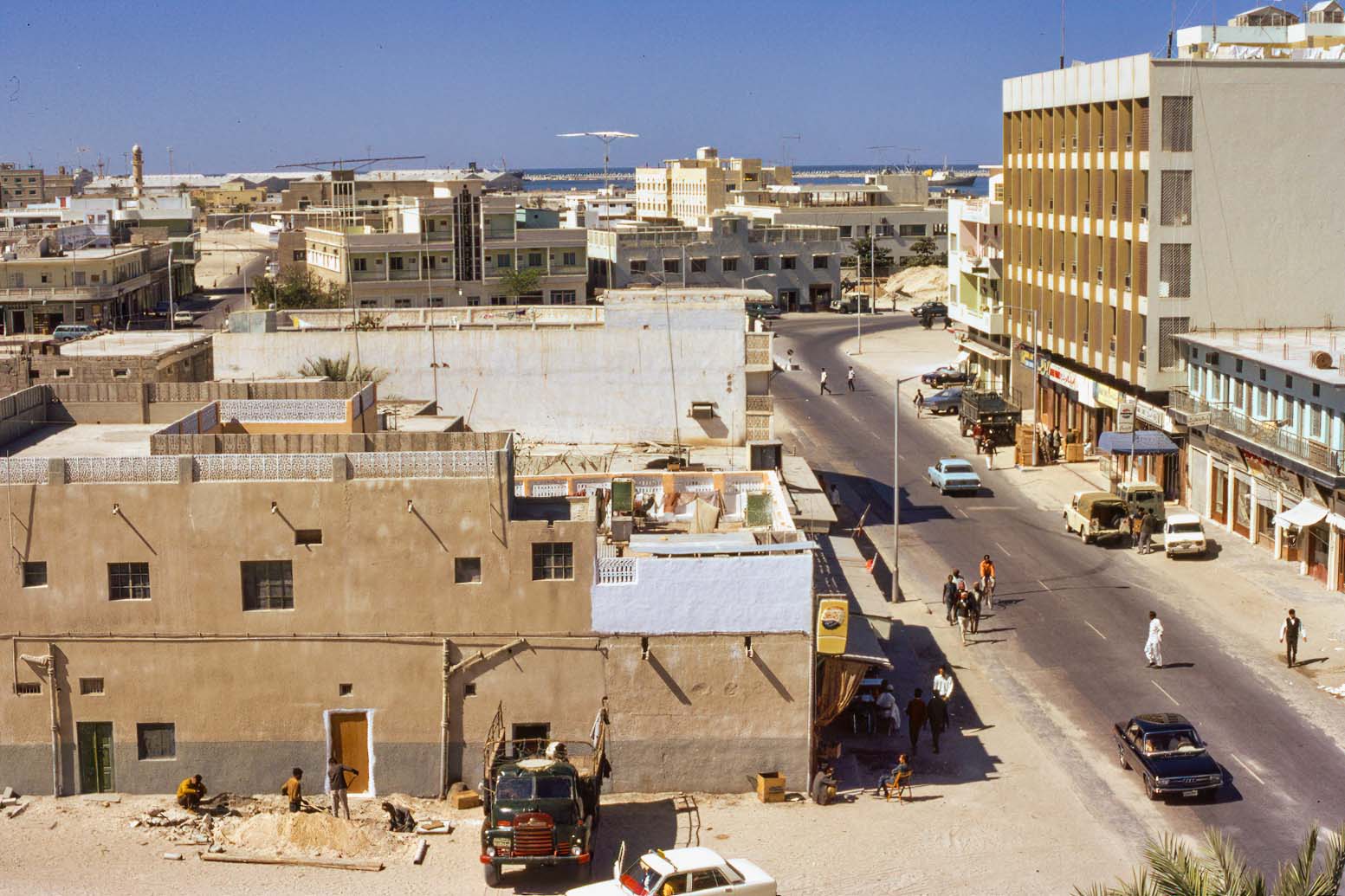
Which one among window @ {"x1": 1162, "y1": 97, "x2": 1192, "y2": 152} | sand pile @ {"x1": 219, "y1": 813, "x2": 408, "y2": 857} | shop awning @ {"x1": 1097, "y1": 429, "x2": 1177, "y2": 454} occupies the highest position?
window @ {"x1": 1162, "y1": 97, "x2": 1192, "y2": 152}

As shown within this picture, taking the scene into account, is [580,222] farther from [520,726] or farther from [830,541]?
[520,726]

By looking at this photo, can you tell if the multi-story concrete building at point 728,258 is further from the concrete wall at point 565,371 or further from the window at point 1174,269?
the concrete wall at point 565,371

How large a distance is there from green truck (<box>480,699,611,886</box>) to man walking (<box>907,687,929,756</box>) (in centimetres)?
705

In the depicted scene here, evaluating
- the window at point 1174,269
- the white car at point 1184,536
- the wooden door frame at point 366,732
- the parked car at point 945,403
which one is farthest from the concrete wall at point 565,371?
the parked car at point 945,403

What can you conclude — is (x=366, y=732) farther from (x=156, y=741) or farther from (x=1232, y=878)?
(x=1232, y=878)

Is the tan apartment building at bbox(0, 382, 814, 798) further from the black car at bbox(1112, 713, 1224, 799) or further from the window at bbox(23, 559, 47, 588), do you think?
the black car at bbox(1112, 713, 1224, 799)

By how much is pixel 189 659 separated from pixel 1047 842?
14254 millimetres

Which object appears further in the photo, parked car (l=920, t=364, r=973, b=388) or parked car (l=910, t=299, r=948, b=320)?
parked car (l=910, t=299, r=948, b=320)

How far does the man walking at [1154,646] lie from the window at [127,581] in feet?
64.4

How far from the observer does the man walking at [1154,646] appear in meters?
35.9

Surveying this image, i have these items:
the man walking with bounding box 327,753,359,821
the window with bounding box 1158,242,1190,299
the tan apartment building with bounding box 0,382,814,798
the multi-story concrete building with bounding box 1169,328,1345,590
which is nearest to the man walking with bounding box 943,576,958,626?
the multi-story concrete building with bounding box 1169,328,1345,590

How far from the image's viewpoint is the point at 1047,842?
27.3 meters

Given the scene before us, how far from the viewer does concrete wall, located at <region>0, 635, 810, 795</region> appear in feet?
96.9

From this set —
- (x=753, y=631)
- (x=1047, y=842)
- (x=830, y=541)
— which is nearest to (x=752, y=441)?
(x=830, y=541)
